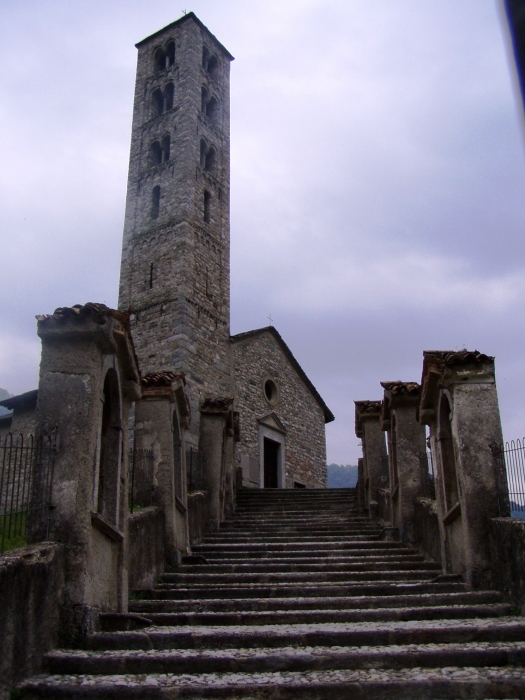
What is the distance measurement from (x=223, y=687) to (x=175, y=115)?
905 inches

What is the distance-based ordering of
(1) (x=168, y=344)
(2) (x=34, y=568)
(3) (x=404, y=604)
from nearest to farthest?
(2) (x=34, y=568) < (3) (x=404, y=604) < (1) (x=168, y=344)

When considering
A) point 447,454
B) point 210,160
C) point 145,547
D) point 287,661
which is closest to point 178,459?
point 145,547

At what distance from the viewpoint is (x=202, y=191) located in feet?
77.8

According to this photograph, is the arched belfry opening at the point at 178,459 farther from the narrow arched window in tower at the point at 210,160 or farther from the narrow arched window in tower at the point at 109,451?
the narrow arched window in tower at the point at 210,160

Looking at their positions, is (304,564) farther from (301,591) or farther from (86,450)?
(86,450)

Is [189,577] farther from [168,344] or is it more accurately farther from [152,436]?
[168,344]

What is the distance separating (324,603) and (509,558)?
5.62ft

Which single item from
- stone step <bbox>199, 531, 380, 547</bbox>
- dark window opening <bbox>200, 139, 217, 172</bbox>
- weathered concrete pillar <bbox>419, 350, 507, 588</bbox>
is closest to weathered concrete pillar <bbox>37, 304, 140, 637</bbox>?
weathered concrete pillar <bbox>419, 350, 507, 588</bbox>

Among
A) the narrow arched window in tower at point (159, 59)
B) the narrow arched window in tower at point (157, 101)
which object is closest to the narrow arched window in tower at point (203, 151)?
the narrow arched window in tower at point (157, 101)

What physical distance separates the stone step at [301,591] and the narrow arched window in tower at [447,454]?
106cm

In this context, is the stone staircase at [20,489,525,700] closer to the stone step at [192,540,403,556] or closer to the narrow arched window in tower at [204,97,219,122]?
the stone step at [192,540,403,556]

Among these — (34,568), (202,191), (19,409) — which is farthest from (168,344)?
(34,568)

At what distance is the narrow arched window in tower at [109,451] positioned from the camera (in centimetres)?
620

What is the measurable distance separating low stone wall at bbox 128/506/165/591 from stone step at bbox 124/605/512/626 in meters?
1.02
